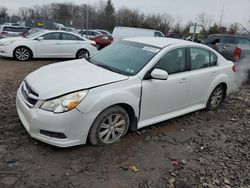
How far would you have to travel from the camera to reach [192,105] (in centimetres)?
471

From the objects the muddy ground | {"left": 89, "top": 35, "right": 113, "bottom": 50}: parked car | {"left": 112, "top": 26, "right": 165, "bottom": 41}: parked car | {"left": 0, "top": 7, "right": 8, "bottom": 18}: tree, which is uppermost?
{"left": 0, "top": 7, "right": 8, "bottom": 18}: tree

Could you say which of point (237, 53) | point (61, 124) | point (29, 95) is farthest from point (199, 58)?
point (237, 53)

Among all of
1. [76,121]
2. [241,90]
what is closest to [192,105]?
[76,121]

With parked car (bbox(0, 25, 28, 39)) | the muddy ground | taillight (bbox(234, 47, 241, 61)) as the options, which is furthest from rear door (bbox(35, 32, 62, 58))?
taillight (bbox(234, 47, 241, 61))

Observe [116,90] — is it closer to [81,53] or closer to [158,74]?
[158,74]

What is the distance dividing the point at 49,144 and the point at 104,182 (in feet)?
3.24

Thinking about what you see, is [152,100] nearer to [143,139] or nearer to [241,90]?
Result: [143,139]

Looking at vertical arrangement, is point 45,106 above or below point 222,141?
above

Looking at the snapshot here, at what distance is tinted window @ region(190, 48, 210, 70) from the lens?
4.50 meters

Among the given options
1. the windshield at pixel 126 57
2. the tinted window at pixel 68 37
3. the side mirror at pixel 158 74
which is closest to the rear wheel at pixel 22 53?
the tinted window at pixel 68 37

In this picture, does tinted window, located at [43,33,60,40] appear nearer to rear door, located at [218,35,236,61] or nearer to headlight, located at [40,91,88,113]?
rear door, located at [218,35,236,61]

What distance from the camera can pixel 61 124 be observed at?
3.03m

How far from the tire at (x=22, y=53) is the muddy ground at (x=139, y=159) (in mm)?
5956

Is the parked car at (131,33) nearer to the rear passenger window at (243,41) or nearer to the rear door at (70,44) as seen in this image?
the rear door at (70,44)
